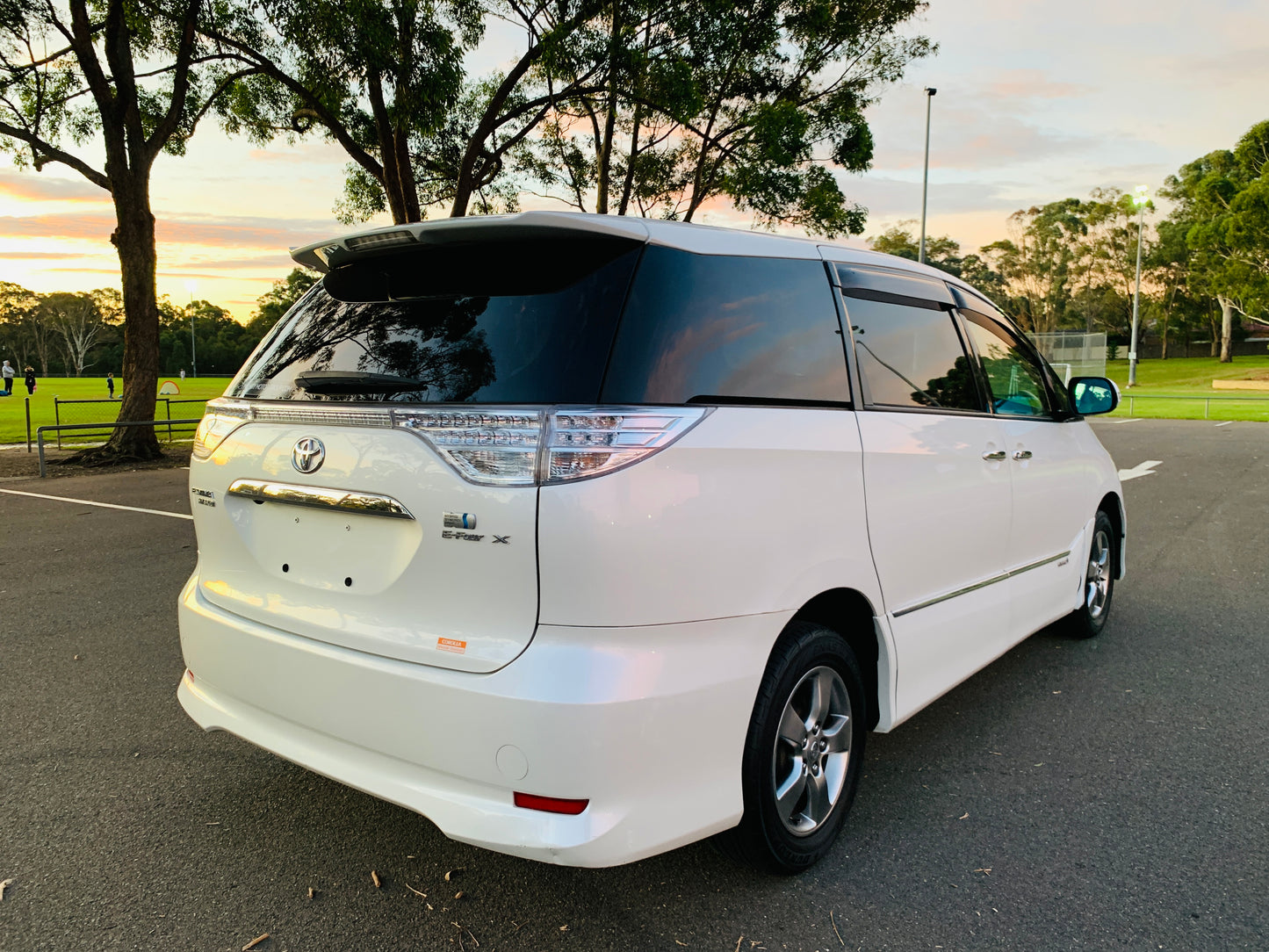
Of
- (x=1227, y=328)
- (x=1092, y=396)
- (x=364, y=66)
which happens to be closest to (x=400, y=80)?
(x=364, y=66)

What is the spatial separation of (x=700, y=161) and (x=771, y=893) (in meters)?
19.2

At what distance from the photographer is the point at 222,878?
2.69 metres

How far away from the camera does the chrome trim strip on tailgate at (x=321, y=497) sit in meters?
2.35

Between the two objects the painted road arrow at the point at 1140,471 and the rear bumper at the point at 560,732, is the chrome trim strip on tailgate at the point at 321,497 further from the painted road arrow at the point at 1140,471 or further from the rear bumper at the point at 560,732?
the painted road arrow at the point at 1140,471

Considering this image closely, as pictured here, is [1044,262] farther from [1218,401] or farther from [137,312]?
[137,312]

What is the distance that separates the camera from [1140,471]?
522 inches

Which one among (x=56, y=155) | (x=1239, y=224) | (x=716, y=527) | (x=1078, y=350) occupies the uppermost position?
(x=1239, y=224)

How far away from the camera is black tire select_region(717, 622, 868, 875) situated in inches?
98.0

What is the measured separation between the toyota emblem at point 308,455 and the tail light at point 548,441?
0.44m

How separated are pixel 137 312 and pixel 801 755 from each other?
610 inches

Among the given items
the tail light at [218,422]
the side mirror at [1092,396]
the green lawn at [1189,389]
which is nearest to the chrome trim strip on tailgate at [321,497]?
the tail light at [218,422]

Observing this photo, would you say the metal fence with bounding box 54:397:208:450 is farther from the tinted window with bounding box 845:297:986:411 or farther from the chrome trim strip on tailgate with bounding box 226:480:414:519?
the tinted window with bounding box 845:297:986:411

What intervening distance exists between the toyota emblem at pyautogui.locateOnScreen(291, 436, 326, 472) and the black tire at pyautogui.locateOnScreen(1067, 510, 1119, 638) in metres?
4.12

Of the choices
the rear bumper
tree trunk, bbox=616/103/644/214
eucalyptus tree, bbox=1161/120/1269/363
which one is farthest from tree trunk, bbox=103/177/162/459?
eucalyptus tree, bbox=1161/120/1269/363
